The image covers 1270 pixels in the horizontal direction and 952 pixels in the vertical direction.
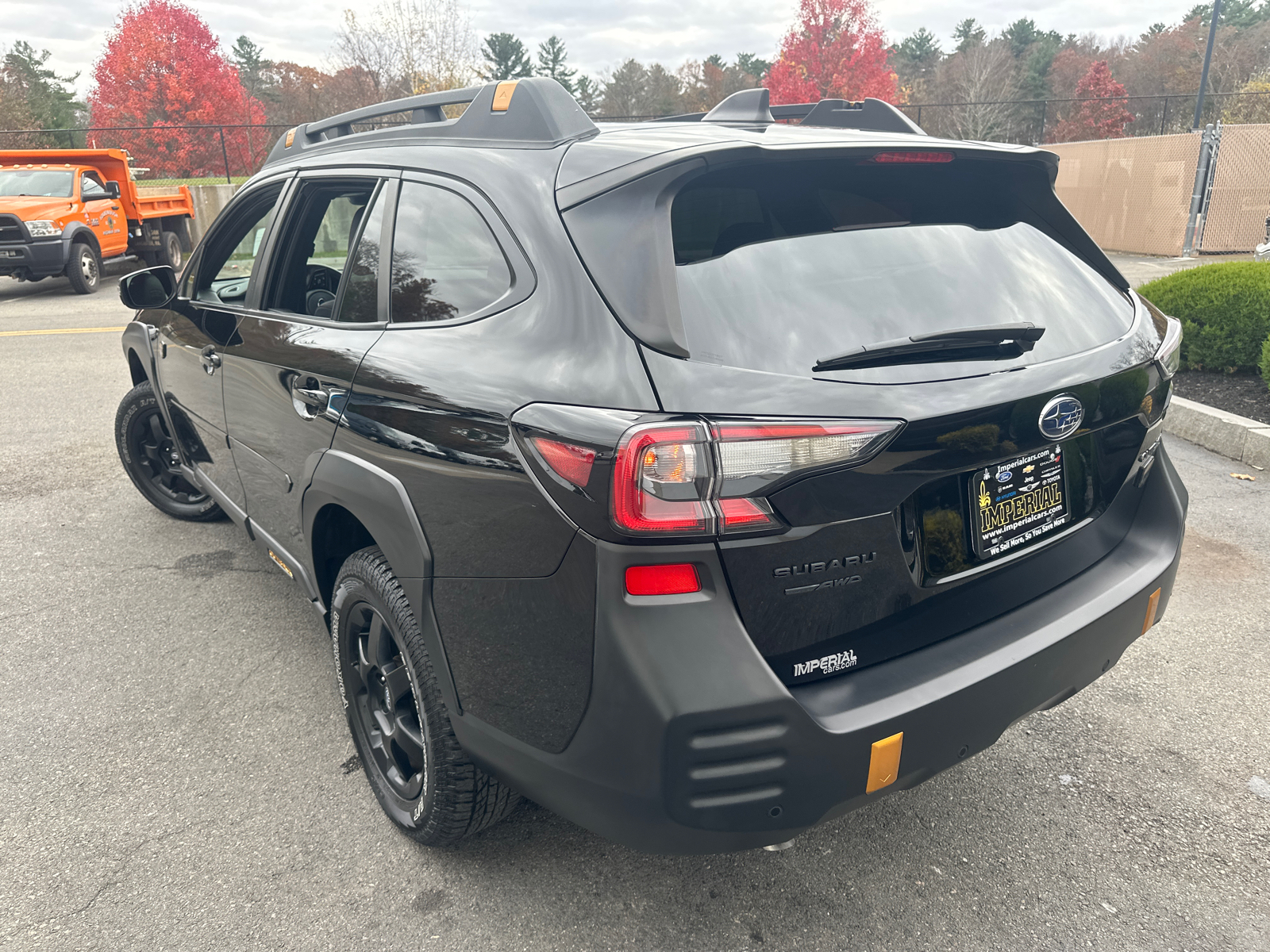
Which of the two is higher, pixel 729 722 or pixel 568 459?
pixel 568 459

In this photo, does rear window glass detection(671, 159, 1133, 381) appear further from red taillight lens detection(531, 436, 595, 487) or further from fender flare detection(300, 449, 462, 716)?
fender flare detection(300, 449, 462, 716)

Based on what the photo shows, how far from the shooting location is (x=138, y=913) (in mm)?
2227

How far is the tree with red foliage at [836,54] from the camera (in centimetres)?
4053

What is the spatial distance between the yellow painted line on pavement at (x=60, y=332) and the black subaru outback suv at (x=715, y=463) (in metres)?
10.2

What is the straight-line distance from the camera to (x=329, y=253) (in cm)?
306

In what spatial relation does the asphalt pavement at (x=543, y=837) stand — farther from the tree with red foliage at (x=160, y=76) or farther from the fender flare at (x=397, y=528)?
the tree with red foliage at (x=160, y=76)

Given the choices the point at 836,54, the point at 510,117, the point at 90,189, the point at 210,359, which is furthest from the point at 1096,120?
the point at 510,117

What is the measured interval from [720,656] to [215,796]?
6.00 feet

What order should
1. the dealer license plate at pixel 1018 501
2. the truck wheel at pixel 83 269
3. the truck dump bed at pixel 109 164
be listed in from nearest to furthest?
the dealer license plate at pixel 1018 501
the truck wheel at pixel 83 269
the truck dump bed at pixel 109 164

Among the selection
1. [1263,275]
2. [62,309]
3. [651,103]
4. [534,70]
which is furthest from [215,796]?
[534,70]

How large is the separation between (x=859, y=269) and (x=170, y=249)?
60.9 ft

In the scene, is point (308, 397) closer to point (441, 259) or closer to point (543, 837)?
point (441, 259)

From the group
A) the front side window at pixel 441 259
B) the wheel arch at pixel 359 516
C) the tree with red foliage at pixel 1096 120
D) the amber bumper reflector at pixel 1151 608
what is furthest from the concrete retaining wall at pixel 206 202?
the tree with red foliage at pixel 1096 120

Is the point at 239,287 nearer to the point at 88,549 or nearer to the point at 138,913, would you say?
the point at 88,549
